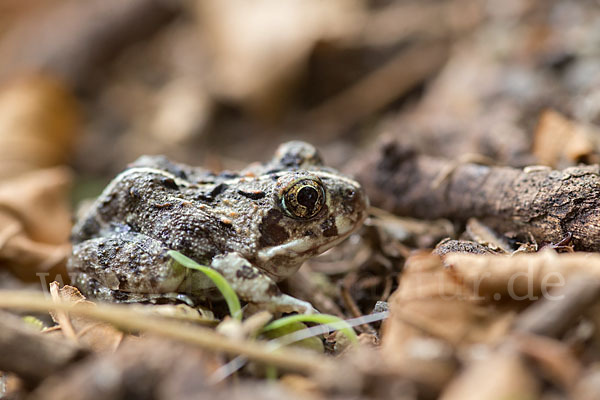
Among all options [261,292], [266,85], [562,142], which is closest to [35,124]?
[266,85]

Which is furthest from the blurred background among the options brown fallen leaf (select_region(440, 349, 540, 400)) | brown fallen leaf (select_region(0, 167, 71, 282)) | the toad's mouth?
brown fallen leaf (select_region(440, 349, 540, 400))

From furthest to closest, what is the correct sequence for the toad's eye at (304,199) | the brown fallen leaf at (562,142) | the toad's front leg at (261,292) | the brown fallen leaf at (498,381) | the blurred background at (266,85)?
the blurred background at (266,85) → the brown fallen leaf at (562,142) → the toad's eye at (304,199) → the toad's front leg at (261,292) → the brown fallen leaf at (498,381)

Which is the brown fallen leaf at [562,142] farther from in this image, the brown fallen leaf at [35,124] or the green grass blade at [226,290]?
the brown fallen leaf at [35,124]

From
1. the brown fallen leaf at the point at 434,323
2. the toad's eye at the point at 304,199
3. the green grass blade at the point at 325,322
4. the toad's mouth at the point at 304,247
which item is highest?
the toad's eye at the point at 304,199

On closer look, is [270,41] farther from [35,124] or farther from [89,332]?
[89,332]

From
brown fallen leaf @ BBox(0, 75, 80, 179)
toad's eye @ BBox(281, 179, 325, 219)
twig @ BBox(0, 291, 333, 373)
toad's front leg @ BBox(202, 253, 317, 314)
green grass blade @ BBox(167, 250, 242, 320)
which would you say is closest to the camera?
twig @ BBox(0, 291, 333, 373)

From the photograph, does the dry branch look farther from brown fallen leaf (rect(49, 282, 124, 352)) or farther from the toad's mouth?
brown fallen leaf (rect(49, 282, 124, 352))

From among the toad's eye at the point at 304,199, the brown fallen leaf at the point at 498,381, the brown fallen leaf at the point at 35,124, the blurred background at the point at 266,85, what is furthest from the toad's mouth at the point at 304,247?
the brown fallen leaf at the point at 35,124

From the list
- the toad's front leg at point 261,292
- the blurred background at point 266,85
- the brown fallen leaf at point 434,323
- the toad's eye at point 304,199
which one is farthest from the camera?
the blurred background at point 266,85
